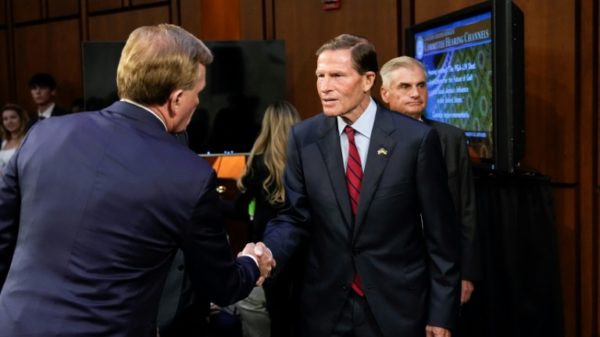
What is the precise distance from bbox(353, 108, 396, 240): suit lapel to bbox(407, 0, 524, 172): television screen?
1.08 meters

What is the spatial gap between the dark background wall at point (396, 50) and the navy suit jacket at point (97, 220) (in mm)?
2633

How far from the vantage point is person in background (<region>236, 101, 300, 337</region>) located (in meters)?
4.10

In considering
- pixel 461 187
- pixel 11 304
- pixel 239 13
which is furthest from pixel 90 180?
pixel 239 13

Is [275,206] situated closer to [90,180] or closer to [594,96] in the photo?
[594,96]

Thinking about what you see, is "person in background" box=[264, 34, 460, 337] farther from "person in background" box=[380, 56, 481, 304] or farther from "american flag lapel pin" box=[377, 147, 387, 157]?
"person in background" box=[380, 56, 481, 304]

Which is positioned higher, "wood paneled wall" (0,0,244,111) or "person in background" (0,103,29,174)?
"wood paneled wall" (0,0,244,111)

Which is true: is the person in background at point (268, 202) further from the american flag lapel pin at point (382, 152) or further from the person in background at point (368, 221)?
the american flag lapel pin at point (382, 152)

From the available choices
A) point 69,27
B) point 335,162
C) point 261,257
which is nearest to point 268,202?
point 335,162


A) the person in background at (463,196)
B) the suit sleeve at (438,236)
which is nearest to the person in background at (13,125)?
the person in background at (463,196)

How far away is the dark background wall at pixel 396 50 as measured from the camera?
392 cm

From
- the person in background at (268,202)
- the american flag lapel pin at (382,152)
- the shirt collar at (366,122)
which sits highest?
the shirt collar at (366,122)

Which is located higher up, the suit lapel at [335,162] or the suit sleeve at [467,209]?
the suit lapel at [335,162]

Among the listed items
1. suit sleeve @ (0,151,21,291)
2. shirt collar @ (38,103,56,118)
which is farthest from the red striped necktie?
shirt collar @ (38,103,56,118)

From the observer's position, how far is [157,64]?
1845 mm
